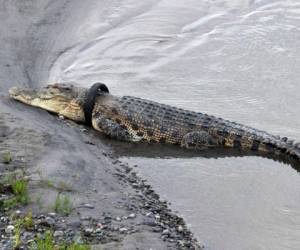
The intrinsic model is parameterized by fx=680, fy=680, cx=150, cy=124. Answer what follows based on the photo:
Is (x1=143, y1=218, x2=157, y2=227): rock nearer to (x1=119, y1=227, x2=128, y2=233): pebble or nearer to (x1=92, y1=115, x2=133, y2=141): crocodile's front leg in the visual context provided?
(x1=119, y1=227, x2=128, y2=233): pebble

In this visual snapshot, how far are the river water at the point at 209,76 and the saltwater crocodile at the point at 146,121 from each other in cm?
32

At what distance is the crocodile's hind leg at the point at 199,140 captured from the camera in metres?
9.71

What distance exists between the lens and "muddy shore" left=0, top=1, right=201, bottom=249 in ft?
21.5

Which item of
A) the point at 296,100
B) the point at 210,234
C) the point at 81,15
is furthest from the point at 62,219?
the point at 81,15

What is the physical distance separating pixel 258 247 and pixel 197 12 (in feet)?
27.6

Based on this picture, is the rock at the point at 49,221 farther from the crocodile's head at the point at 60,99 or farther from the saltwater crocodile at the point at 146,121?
the crocodile's head at the point at 60,99

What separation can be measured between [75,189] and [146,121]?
8.87 ft

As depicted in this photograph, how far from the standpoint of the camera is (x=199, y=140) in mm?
9711

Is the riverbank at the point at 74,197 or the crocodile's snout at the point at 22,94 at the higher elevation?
the crocodile's snout at the point at 22,94

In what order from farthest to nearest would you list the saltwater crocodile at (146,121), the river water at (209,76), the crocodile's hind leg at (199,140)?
the crocodile's hind leg at (199,140) < the saltwater crocodile at (146,121) < the river water at (209,76)

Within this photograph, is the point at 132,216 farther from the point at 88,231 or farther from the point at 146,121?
the point at 146,121

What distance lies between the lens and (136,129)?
32.7ft

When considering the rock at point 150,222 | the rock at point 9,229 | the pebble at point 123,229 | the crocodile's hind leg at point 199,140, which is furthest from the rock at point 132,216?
the crocodile's hind leg at point 199,140

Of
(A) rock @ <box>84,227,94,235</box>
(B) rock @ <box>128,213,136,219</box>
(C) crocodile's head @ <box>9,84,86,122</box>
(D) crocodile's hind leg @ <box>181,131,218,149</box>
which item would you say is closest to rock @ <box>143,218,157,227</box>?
(B) rock @ <box>128,213,136,219</box>
